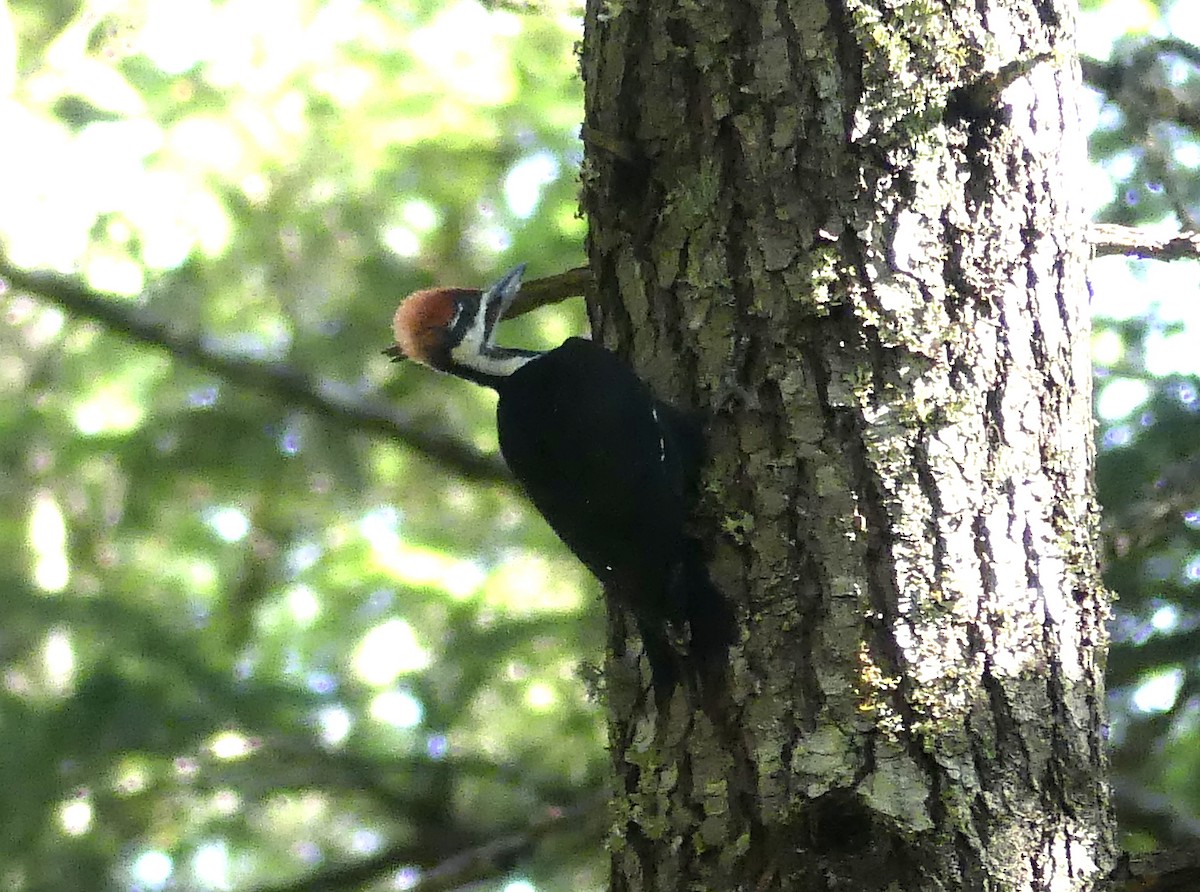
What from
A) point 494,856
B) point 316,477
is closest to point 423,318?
point 316,477

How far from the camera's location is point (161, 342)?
3.50m

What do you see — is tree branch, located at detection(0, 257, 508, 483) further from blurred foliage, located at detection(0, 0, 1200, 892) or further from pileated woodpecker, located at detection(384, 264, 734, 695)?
pileated woodpecker, located at detection(384, 264, 734, 695)

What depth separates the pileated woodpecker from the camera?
5.91 ft

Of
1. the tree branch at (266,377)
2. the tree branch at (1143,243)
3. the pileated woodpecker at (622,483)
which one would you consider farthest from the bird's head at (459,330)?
the tree branch at (1143,243)

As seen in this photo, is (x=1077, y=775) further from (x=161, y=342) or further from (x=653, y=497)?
(x=161, y=342)

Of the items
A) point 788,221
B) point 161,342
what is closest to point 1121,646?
point 788,221

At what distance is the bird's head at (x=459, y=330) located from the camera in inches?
111

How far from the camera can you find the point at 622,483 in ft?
7.19

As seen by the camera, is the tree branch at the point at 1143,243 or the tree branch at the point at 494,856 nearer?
the tree branch at the point at 1143,243

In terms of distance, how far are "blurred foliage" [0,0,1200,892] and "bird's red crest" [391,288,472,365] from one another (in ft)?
2.38

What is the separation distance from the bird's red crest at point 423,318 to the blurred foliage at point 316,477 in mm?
727

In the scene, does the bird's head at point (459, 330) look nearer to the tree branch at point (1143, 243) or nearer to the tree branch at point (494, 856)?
the tree branch at point (494, 856)

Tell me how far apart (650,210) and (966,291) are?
565 mm

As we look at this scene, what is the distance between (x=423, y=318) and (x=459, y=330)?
100 millimetres
